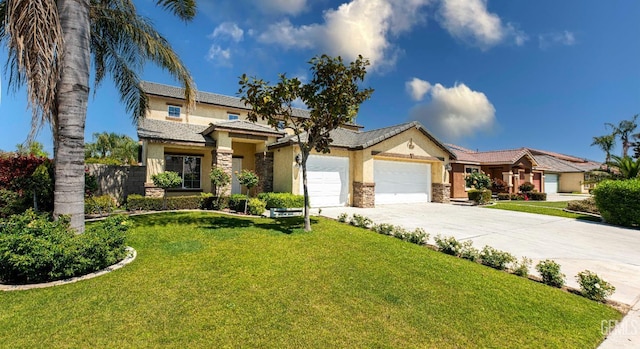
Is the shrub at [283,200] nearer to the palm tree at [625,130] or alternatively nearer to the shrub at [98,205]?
the shrub at [98,205]

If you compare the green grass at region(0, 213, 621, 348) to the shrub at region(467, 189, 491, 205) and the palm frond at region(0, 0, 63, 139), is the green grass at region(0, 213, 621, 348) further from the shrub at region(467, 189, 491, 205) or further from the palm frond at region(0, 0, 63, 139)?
the shrub at region(467, 189, 491, 205)

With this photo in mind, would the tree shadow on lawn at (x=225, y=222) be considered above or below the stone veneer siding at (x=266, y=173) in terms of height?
below

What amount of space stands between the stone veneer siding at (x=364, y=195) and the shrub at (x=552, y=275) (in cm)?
1099

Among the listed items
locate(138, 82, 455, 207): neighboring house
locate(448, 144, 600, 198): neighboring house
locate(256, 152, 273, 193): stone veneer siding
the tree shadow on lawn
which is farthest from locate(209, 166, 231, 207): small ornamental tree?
locate(448, 144, 600, 198): neighboring house

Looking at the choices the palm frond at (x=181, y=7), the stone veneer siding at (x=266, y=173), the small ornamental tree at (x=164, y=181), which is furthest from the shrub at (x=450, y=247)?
the palm frond at (x=181, y=7)

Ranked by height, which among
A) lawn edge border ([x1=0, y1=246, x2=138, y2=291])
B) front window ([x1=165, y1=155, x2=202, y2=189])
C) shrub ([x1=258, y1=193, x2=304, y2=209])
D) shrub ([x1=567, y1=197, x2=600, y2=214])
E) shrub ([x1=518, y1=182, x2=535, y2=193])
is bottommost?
lawn edge border ([x1=0, y1=246, x2=138, y2=291])

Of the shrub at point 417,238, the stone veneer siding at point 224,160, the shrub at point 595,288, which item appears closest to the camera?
the shrub at point 595,288

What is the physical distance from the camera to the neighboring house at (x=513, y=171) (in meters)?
24.3

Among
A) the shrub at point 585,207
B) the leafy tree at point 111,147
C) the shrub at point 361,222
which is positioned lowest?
the shrub at point 361,222

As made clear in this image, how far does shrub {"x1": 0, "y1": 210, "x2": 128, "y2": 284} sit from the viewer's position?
4430mm

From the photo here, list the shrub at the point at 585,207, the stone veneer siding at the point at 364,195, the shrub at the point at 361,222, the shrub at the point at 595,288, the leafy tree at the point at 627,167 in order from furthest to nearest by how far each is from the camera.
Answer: the stone veneer siding at the point at 364,195 < the shrub at the point at 585,207 < the leafy tree at the point at 627,167 < the shrub at the point at 361,222 < the shrub at the point at 595,288

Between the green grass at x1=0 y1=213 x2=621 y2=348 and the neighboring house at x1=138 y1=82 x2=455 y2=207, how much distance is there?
920cm

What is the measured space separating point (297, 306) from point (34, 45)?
7068mm

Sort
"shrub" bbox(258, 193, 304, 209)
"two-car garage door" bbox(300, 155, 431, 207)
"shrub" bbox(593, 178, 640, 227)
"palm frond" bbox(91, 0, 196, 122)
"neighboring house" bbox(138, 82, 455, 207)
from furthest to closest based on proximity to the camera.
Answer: "two-car garage door" bbox(300, 155, 431, 207)
"neighboring house" bbox(138, 82, 455, 207)
"shrub" bbox(258, 193, 304, 209)
"shrub" bbox(593, 178, 640, 227)
"palm frond" bbox(91, 0, 196, 122)
